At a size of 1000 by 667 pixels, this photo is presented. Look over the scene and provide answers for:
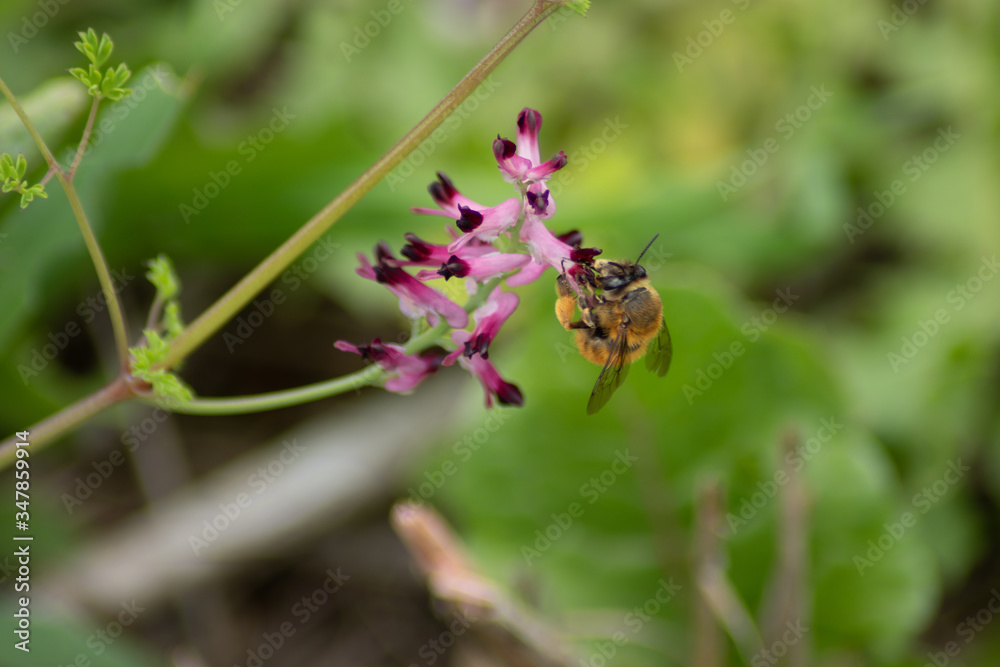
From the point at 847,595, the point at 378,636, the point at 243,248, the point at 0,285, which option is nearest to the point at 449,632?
the point at 378,636

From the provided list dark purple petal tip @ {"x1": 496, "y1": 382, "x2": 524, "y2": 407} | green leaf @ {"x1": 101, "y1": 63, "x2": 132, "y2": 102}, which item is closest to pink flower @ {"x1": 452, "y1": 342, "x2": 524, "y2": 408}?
dark purple petal tip @ {"x1": 496, "y1": 382, "x2": 524, "y2": 407}

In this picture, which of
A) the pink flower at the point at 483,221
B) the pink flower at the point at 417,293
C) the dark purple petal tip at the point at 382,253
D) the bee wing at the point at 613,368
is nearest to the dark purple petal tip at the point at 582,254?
the pink flower at the point at 483,221

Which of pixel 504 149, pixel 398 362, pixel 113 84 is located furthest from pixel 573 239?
pixel 113 84

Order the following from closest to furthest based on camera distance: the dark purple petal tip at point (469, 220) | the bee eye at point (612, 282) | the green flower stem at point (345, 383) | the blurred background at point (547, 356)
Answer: the dark purple petal tip at point (469, 220) < the green flower stem at point (345, 383) < the bee eye at point (612, 282) < the blurred background at point (547, 356)

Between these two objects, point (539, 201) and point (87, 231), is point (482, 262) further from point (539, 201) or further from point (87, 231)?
point (87, 231)

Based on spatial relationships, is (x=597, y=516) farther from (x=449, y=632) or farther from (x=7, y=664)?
(x=7, y=664)

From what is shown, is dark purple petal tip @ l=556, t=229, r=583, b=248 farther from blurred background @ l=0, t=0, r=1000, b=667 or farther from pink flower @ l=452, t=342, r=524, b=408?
blurred background @ l=0, t=0, r=1000, b=667

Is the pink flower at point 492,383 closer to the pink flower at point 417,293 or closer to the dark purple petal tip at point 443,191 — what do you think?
the pink flower at point 417,293

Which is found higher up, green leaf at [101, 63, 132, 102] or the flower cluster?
green leaf at [101, 63, 132, 102]
